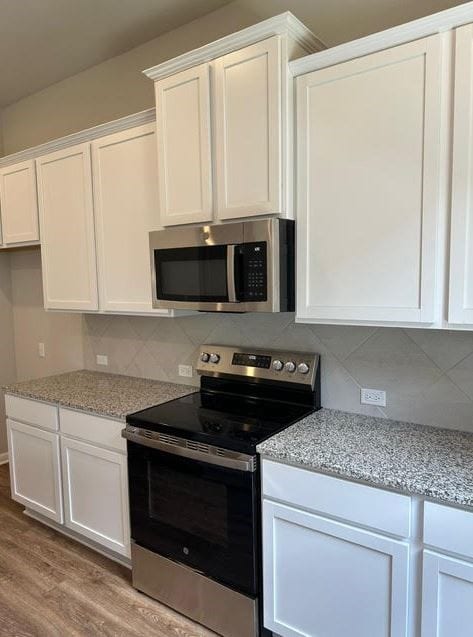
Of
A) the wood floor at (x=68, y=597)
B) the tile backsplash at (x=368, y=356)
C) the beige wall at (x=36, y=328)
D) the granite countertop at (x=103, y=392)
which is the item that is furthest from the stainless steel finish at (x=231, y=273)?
the beige wall at (x=36, y=328)

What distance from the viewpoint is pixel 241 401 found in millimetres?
2336

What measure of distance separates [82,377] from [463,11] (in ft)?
9.13

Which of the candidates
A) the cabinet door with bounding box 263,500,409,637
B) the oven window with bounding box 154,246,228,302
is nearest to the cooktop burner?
the cabinet door with bounding box 263,500,409,637

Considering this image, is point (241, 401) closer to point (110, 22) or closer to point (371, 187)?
point (371, 187)

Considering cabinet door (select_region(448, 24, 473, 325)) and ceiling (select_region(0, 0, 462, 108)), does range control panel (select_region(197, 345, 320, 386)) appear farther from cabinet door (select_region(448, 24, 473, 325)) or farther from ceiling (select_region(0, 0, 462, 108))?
ceiling (select_region(0, 0, 462, 108))

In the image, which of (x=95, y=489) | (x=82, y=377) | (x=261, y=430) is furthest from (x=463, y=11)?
(x=82, y=377)

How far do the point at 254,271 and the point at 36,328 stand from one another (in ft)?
8.30

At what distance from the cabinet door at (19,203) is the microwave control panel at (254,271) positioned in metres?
1.74

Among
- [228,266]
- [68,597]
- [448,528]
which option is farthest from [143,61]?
[68,597]

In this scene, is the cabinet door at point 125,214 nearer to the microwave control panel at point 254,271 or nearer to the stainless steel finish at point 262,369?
the stainless steel finish at point 262,369

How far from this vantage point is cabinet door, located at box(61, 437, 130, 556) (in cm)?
229

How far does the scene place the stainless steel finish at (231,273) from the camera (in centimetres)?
191

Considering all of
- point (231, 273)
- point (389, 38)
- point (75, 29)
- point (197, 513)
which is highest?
A: point (75, 29)

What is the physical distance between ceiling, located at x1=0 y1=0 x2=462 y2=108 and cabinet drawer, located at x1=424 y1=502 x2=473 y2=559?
6.15 feet
